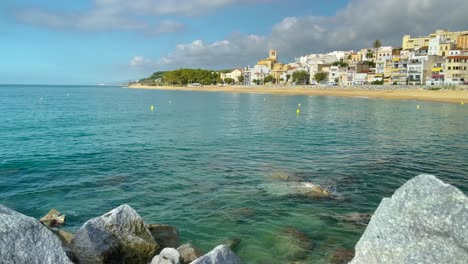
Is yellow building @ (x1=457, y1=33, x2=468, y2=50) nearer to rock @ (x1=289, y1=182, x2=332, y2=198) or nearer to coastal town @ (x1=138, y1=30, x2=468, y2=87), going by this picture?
coastal town @ (x1=138, y1=30, x2=468, y2=87)

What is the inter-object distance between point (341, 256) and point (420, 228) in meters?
5.55

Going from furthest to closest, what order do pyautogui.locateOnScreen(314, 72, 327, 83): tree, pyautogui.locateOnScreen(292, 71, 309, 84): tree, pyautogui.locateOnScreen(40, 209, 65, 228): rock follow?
pyautogui.locateOnScreen(292, 71, 309, 84): tree → pyautogui.locateOnScreen(314, 72, 327, 83): tree → pyautogui.locateOnScreen(40, 209, 65, 228): rock

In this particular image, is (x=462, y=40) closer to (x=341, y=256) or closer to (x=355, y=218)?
(x=355, y=218)

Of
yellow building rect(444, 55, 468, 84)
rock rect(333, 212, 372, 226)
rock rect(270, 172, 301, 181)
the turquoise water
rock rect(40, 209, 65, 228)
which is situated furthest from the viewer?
yellow building rect(444, 55, 468, 84)

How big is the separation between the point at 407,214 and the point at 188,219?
9.19 meters

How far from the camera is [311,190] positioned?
1634cm

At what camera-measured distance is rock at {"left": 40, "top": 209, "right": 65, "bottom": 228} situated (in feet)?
41.0

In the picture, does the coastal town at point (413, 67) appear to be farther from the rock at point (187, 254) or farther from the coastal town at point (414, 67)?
the rock at point (187, 254)

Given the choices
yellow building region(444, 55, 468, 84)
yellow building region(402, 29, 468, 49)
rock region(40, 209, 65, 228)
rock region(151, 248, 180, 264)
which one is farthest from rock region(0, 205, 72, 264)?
yellow building region(402, 29, 468, 49)

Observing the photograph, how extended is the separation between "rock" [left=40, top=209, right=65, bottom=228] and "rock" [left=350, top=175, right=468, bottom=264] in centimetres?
1049

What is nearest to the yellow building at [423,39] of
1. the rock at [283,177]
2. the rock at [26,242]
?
the rock at [283,177]

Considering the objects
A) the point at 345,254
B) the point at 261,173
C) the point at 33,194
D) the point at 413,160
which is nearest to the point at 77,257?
the point at 345,254

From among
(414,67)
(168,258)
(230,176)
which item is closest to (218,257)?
(168,258)

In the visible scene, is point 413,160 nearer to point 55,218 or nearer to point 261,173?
point 261,173
